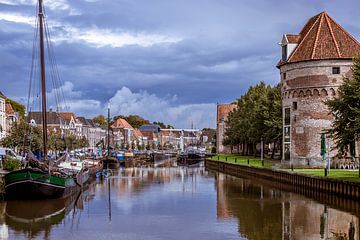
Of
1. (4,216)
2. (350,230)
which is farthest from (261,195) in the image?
(4,216)

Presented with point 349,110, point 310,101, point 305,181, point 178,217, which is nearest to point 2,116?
point 310,101

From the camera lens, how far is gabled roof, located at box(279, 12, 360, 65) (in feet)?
192

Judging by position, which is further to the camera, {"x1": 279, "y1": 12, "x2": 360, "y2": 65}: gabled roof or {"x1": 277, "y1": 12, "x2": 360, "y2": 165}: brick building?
{"x1": 279, "y1": 12, "x2": 360, "y2": 65}: gabled roof

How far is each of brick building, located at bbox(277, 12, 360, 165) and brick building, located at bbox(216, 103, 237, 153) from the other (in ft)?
276

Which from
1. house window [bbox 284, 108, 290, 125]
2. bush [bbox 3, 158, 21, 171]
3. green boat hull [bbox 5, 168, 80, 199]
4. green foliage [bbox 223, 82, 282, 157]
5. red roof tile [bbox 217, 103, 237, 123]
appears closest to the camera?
green boat hull [bbox 5, 168, 80, 199]

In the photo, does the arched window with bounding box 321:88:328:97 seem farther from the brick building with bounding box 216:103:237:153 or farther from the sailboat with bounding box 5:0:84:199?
the brick building with bounding box 216:103:237:153

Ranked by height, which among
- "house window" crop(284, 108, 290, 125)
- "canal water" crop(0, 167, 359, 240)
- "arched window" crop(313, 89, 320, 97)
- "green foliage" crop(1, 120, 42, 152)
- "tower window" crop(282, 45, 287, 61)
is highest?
"tower window" crop(282, 45, 287, 61)

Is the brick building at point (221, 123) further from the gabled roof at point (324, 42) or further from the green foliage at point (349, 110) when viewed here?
the green foliage at point (349, 110)

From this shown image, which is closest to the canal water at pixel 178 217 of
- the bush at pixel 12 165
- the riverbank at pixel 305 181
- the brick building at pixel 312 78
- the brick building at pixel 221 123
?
the riverbank at pixel 305 181

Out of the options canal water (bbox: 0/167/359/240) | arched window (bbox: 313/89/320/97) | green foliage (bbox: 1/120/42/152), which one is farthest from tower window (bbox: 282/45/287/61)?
green foliage (bbox: 1/120/42/152)

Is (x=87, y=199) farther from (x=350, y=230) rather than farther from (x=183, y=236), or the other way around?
(x=350, y=230)

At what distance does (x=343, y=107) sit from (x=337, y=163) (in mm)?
17259

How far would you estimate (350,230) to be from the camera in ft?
99.8

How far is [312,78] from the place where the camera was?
5888 cm
